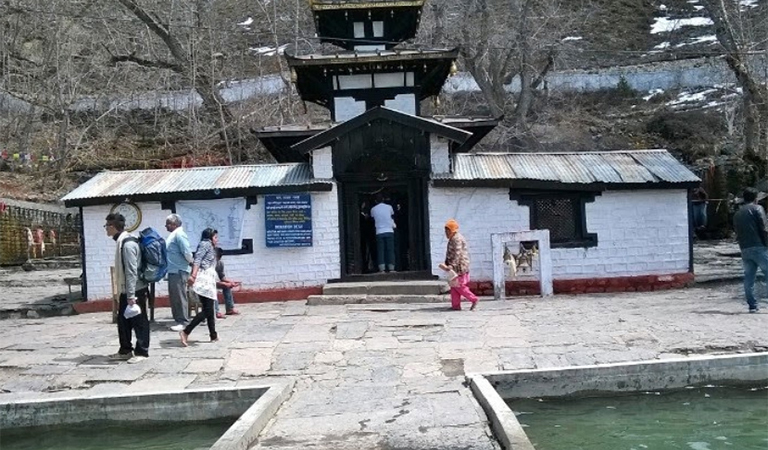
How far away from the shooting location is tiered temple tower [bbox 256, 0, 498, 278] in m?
15.8

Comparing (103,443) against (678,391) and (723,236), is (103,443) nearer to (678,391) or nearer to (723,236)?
(678,391)

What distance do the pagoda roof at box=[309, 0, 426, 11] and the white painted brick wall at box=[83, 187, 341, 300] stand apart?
→ 5.77 meters

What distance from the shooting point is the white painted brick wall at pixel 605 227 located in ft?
51.2

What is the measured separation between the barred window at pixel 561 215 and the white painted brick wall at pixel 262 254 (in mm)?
3805

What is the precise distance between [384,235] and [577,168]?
421 centimetres

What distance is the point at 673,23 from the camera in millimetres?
60688

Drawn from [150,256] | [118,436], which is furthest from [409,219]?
[118,436]

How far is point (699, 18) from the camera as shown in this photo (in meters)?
61.4

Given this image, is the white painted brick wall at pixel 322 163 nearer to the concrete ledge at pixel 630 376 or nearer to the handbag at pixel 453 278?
the handbag at pixel 453 278

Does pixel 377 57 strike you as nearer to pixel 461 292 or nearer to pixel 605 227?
pixel 605 227

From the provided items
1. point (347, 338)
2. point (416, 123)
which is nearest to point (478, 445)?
point (347, 338)

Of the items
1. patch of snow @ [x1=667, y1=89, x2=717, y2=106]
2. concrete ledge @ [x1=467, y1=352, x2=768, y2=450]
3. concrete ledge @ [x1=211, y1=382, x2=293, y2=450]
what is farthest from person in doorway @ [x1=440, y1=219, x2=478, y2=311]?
patch of snow @ [x1=667, y1=89, x2=717, y2=106]

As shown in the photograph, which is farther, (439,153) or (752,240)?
(439,153)

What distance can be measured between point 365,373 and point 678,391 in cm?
329
